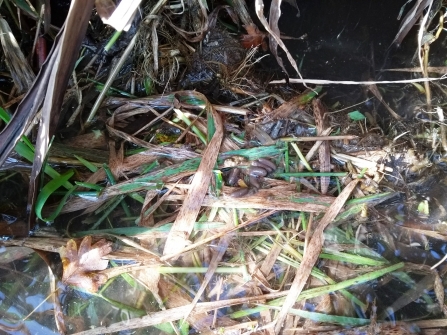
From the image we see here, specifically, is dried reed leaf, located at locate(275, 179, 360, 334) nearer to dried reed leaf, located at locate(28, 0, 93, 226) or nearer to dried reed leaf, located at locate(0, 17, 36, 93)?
dried reed leaf, located at locate(28, 0, 93, 226)

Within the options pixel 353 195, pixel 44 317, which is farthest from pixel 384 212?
pixel 44 317

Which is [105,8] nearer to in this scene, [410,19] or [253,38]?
[253,38]

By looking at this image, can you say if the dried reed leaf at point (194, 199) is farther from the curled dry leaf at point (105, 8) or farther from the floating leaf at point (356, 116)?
the curled dry leaf at point (105, 8)

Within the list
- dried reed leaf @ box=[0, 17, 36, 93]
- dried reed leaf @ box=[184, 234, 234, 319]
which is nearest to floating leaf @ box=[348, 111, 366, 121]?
dried reed leaf @ box=[184, 234, 234, 319]

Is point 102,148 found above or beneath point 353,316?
above

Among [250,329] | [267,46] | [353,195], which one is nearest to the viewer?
[250,329]

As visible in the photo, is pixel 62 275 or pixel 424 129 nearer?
pixel 62 275

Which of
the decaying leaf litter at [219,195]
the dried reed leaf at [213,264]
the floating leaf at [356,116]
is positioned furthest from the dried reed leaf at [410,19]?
the dried reed leaf at [213,264]

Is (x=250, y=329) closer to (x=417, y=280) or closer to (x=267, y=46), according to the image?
(x=417, y=280)
